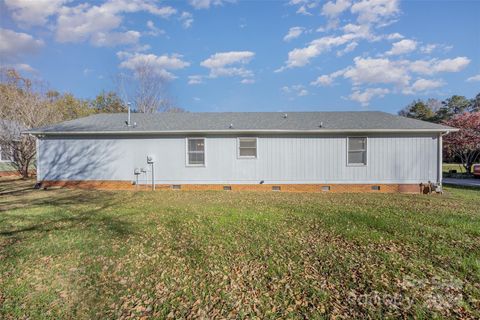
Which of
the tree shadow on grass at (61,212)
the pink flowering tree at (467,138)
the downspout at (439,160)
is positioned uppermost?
the pink flowering tree at (467,138)

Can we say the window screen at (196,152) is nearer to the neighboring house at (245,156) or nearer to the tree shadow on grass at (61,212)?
the neighboring house at (245,156)

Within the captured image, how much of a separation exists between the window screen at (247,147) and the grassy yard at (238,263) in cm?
404

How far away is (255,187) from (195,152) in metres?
3.15

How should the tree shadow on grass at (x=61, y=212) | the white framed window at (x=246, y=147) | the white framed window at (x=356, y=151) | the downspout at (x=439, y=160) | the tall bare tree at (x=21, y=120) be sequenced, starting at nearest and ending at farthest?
the tree shadow on grass at (x=61, y=212) < the downspout at (x=439, y=160) < the white framed window at (x=356, y=151) < the white framed window at (x=246, y=147) < the tall bare tree at (x=21, y=120)

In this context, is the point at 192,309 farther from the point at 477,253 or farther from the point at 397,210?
the point at 397,210

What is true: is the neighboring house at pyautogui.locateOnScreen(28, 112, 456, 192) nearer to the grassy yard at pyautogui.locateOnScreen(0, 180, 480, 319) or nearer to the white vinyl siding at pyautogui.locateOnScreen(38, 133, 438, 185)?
the white vinyl siding at pyautogui.locateOnScreen(38, 133, 438, 185)

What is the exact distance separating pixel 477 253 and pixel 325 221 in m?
2.67

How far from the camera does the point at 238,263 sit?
372 cm

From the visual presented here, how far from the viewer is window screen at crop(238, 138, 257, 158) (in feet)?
34.3

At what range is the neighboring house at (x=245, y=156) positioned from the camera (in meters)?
10.2

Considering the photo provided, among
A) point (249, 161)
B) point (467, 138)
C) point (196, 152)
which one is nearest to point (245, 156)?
point (249, 161)

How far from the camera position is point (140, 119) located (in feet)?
39.6

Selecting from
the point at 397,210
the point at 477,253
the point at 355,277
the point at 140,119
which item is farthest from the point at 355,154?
the point at 140,119

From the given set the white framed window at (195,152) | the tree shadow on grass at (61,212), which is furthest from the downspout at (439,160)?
the tree shadow on grass at (61,212)
